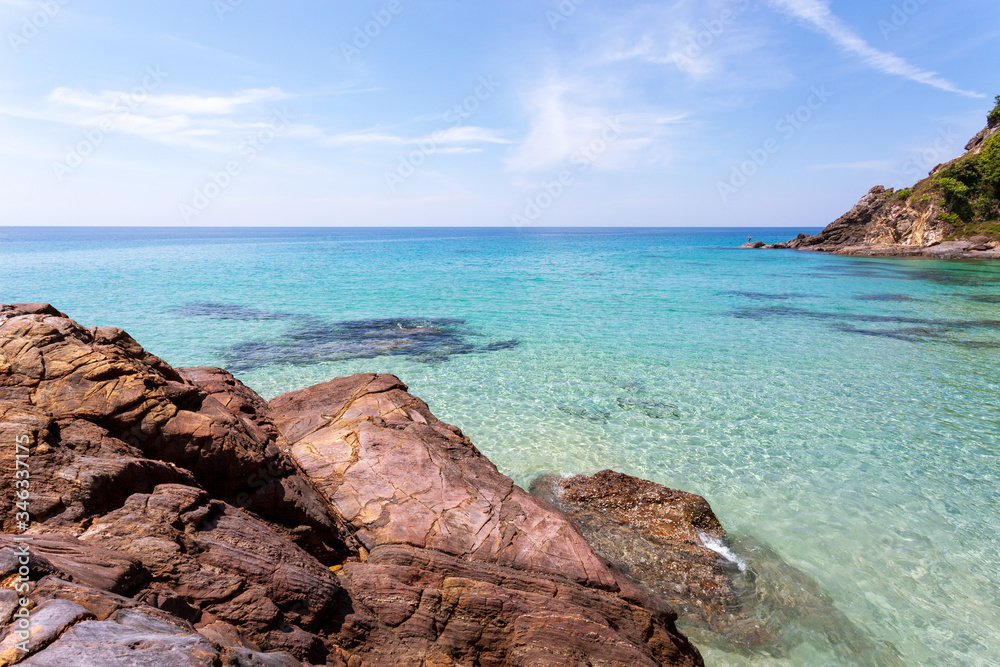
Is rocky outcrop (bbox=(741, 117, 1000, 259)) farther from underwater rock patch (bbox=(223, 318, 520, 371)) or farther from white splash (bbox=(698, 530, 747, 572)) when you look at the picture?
white splash (bbox=(698, 530, 747, 572))

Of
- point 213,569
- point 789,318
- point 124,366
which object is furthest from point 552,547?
point 789,318

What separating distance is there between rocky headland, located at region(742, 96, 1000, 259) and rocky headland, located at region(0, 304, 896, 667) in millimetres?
77200

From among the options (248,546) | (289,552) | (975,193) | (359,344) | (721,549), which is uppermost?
(975,193)

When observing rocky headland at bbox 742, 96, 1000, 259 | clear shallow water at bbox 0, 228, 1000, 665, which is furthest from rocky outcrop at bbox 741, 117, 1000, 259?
clear shallow water at bbox 0, 228, 1000, 665

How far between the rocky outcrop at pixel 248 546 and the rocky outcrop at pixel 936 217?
79.5 metres

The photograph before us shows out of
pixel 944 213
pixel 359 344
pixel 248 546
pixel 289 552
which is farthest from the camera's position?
pixel 944 213

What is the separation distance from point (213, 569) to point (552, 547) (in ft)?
12.3

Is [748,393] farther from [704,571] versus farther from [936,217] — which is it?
[936,217]

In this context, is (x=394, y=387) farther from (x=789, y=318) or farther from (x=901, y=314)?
(x=901, y=314)

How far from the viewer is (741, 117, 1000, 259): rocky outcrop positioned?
63.0 meters

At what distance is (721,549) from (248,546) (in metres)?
7.53

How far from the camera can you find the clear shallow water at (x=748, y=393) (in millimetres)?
8305

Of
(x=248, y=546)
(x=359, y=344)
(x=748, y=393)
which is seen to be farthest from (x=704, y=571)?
(x=359, y=344)

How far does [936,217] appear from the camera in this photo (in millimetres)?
67438
